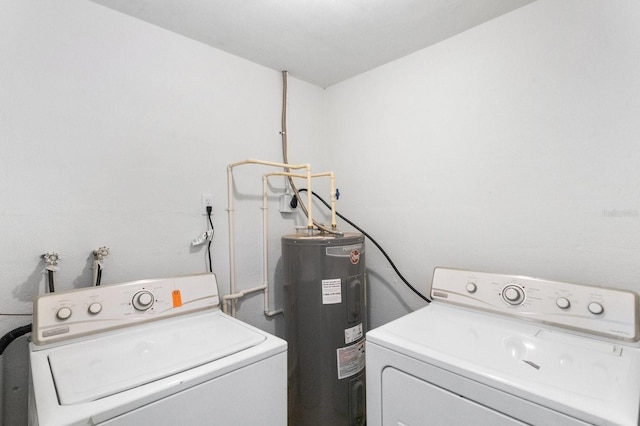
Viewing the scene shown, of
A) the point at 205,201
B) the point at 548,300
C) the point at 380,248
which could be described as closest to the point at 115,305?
the point at 205,201

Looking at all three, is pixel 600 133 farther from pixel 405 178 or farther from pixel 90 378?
pixel 90 378

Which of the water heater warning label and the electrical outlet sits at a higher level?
the electrical outlet

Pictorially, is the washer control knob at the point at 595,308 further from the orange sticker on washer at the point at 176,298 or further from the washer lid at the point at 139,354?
the orange sticker on washer at the point at 176,298

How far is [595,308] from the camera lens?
1.06 metres

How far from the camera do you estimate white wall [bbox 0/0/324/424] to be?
116cm

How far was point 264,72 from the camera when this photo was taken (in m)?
1.92

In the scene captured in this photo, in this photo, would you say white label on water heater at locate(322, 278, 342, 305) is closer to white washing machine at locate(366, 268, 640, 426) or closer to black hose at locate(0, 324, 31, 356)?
white washing machine at locate(366, 268, 640, 426)

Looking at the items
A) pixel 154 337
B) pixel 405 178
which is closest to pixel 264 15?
pixel 405 178

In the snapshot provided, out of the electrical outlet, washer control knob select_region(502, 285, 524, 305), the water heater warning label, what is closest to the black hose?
the electrical outlet

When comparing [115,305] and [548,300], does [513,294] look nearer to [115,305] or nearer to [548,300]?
[548,300]

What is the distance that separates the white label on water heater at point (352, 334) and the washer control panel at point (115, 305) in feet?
2.16

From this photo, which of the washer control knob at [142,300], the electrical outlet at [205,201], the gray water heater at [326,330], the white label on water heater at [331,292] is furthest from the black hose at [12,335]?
the white label on water heater at [331,292]

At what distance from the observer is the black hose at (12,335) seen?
108 cm

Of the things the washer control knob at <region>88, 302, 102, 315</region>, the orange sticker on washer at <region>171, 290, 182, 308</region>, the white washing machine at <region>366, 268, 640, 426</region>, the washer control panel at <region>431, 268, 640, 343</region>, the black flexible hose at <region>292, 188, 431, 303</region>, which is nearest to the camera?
the white washing machine at <region>366, 268, 640, 426</region>
